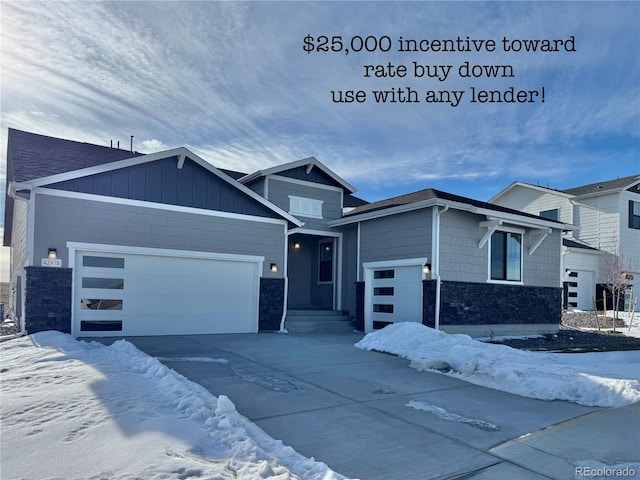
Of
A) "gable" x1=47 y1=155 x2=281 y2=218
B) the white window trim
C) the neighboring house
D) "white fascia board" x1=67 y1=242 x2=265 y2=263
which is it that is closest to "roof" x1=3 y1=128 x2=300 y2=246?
"gable" x1=47 y1=155 x2=281 y2=218

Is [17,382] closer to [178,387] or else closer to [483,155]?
[178,387]

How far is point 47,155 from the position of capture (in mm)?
11078

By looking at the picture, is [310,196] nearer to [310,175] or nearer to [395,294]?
[310,175]

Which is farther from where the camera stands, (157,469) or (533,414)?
(533,414)

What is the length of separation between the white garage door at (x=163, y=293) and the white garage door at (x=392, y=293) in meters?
3.48

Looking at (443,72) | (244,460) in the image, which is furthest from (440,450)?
(443,72)

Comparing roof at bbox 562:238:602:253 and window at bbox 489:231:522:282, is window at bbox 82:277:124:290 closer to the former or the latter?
window at bbox 489:231:522:282

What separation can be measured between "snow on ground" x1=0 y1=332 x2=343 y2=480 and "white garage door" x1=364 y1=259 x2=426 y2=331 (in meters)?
7.71

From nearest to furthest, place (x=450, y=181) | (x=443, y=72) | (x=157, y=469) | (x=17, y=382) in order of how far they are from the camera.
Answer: (x=157, y=469) < (x=17, y=382) < (x=443, y=72) < (x=450, y=181)

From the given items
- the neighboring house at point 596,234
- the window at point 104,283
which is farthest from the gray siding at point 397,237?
the neighboring house at point 596,234

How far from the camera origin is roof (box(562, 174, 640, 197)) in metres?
22.2

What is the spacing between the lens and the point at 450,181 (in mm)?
18812

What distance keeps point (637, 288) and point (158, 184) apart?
24205 millimetres

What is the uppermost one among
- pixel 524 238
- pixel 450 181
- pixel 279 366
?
pixel 450 181
